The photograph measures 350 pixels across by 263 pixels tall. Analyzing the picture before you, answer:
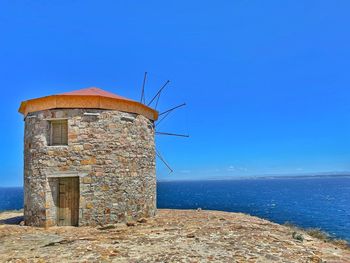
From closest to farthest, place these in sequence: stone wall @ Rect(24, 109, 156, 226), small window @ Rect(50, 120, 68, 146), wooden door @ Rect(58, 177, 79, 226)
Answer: stone wall @ Rect(24, 109, 156, 226)
wooden door @ Rect(58, 177, 79, 226)
small window @ Rect(50, 120, 68, 146)

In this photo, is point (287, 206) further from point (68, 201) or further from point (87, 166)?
point (87, 166)

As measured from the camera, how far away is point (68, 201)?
12.7 meters

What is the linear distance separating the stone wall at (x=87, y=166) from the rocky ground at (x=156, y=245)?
77 centimetres

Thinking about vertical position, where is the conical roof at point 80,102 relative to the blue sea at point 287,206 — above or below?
above

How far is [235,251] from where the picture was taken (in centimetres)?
854

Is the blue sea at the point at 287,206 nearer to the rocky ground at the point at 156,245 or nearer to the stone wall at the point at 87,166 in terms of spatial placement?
the rocky ground at the point at 156,245

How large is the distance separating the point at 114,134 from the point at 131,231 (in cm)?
420

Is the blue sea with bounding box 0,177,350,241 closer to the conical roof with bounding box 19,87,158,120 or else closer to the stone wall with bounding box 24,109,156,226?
the stone wall with bounding box 24,109,156,226

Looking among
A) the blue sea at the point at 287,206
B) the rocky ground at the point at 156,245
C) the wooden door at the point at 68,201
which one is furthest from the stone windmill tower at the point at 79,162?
the blue sea at the point at 287,206

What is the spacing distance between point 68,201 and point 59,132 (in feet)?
9.88

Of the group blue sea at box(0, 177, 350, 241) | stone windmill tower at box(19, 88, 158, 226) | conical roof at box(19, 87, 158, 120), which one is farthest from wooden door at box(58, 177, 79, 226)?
blue sea at box(0, 177, 350, 241)

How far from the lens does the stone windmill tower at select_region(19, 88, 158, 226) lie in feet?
40.5

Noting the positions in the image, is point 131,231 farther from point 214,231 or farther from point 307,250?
point 307,250

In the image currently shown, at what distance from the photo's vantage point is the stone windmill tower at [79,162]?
1234 cm
